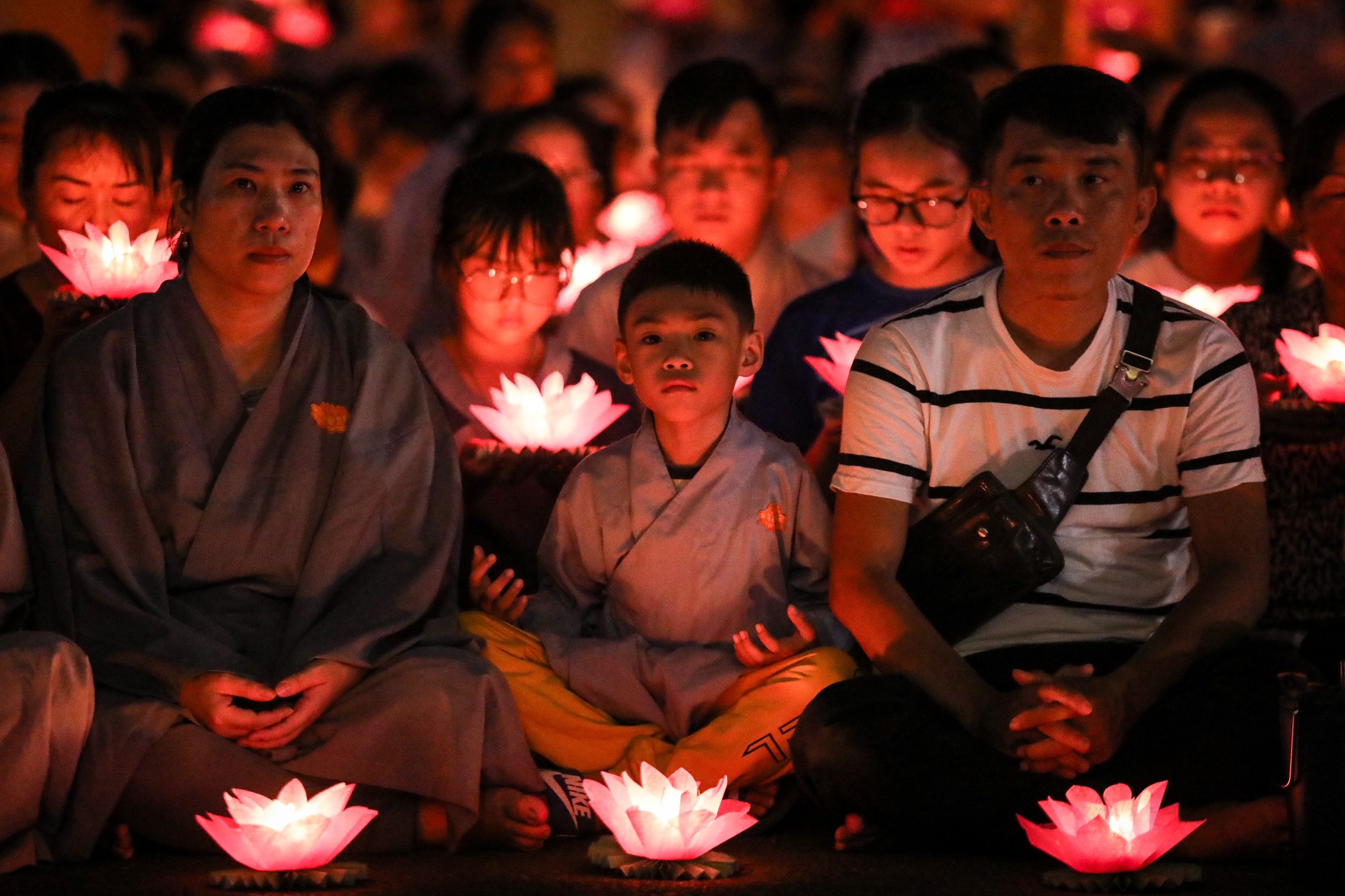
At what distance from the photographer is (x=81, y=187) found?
197 inches

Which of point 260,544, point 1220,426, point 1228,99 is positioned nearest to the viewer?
point 1220,426

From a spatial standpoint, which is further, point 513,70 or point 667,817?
point 513,70

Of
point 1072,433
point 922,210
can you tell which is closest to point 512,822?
point 1072,433

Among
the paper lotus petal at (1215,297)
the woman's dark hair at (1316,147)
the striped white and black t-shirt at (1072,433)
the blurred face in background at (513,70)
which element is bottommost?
the striped white and black t-shirt at (1072,433)

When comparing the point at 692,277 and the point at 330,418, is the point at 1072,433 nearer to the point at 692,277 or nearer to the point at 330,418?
the point at 692,277

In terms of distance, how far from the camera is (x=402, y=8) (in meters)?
→ 11.8

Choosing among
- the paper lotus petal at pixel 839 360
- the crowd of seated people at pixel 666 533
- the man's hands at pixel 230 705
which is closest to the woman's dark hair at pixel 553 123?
the crowd of seated people at pixel 666 533

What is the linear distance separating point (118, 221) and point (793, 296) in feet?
7.02

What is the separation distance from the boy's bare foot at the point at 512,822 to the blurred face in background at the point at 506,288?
61.8 inches

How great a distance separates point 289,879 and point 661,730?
1.08 m

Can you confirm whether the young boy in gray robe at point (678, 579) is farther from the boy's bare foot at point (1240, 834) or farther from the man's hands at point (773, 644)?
the boy's bare foot at point (1240, 834)

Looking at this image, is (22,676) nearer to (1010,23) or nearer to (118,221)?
(118,221)

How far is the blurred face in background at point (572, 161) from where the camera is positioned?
21.3ft

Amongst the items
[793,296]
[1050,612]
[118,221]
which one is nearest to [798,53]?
[793,296]
